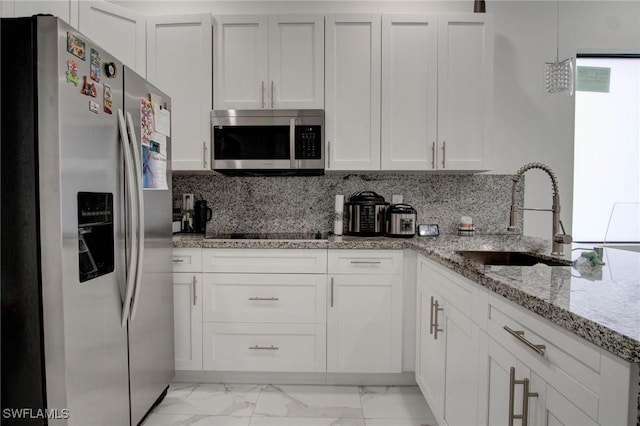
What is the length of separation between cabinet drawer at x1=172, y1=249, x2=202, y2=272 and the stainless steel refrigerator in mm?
640

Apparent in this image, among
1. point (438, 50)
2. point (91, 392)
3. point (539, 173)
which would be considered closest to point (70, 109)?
point (91, 392)

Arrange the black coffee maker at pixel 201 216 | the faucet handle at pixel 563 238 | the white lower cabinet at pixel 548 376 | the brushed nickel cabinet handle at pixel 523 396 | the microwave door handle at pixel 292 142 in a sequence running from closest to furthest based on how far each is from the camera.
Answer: the white lower cabinet at pixel 548 376 → the brushed nickel cabinet handle at pixel 523 396 → the faucet handle at pixel 563 238 → the microwave door handle at pixel 292 142 → the black coffee maker at pixel 201 216

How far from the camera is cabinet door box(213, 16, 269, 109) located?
226cm

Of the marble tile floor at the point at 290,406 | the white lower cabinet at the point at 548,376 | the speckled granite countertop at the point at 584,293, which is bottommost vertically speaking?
the marble tile floor at the point at 290,406

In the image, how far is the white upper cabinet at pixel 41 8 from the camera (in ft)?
5.20

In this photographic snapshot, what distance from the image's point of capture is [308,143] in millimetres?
2242

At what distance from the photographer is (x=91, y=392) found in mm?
1242

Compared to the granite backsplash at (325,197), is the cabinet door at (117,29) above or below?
above

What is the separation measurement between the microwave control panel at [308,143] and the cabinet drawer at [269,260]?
635 millimetres

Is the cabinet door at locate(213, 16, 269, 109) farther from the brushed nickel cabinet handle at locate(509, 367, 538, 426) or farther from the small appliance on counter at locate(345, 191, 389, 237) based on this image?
the brushed nickel cabinet handle at locate(509, 367, 538, 426)

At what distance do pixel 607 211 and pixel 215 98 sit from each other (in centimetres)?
306

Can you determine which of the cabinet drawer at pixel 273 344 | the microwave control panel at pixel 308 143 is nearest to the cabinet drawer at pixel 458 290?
the cabinet drawer at pixel 273 344

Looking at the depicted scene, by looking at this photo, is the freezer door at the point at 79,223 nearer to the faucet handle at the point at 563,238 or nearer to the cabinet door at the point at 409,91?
the cabinet door at the point at 409,91

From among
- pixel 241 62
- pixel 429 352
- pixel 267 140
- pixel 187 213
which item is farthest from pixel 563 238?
pixel 187 213
